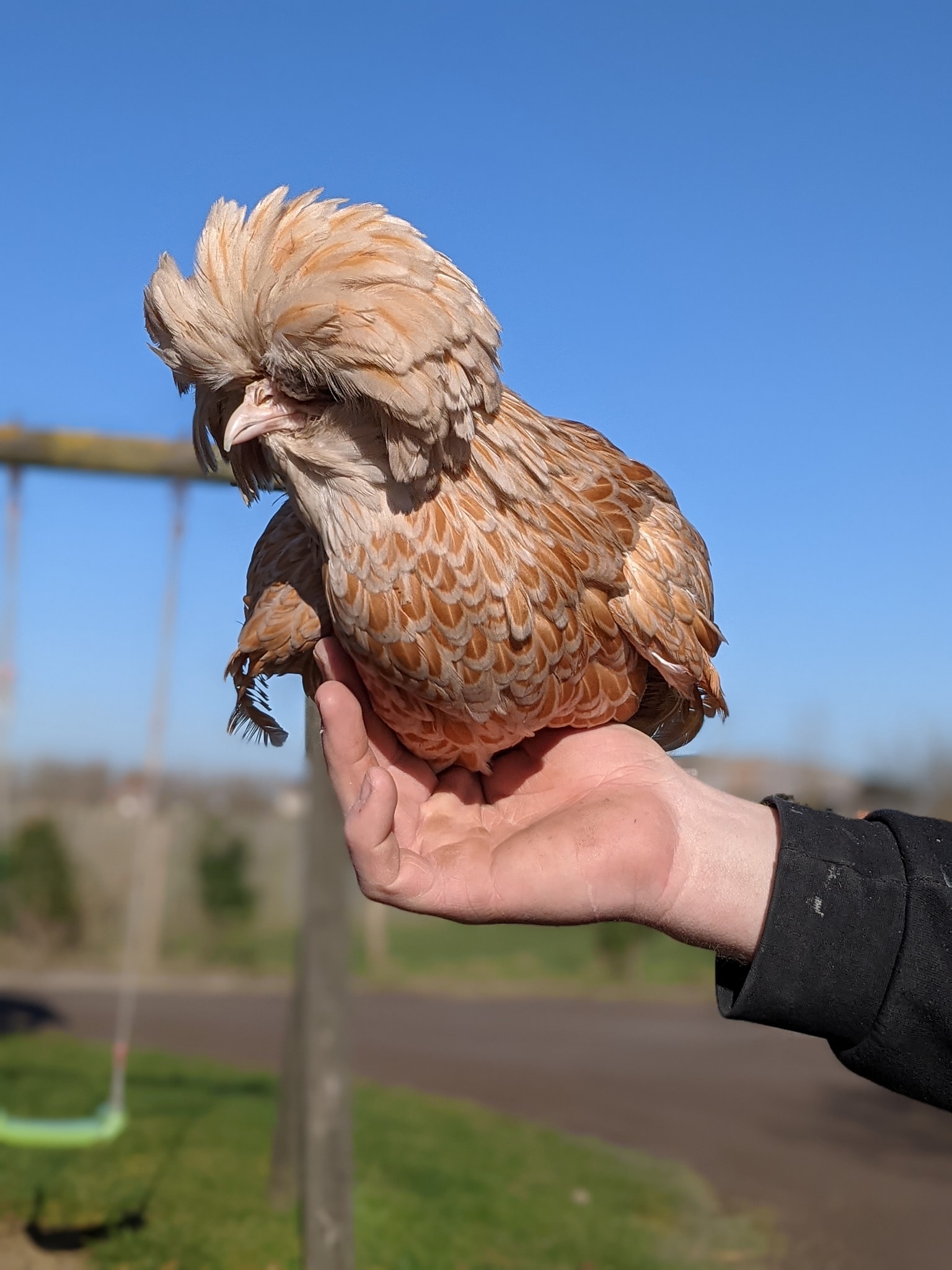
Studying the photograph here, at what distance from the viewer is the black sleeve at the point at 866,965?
76.6 inches

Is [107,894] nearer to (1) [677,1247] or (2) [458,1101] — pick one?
(2) [458,1101]

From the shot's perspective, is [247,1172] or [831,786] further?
[831,786]

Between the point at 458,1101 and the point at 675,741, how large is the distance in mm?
9572

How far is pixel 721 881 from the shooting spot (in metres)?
2.06

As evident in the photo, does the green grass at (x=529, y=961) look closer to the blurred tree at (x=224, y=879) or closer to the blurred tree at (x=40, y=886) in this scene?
the blurred tree at (x=224, y=879)

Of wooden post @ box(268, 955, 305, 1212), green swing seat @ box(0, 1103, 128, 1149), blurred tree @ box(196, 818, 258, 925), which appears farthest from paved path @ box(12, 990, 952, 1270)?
green swing seat @ box(0, 1103, 128, 1149)

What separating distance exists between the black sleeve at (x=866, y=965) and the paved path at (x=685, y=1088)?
21.5 feet

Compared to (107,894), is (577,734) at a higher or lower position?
higher

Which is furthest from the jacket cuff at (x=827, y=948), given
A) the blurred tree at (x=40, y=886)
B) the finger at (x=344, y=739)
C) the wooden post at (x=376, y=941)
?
the blurred tree at (x=40, y=886)

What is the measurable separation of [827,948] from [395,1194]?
7.47m

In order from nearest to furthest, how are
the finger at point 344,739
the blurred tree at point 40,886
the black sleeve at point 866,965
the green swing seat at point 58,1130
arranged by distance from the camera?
1. the black sleeve at point 866,965
2. the finger at point 344,739
3. the green swing seat at point 58,1130
4. the blurred tree at point 40,886

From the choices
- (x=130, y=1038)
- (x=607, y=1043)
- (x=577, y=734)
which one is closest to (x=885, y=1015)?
(x=577, y=734)

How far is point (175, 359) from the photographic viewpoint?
1901mm

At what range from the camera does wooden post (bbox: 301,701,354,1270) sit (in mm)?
6082
